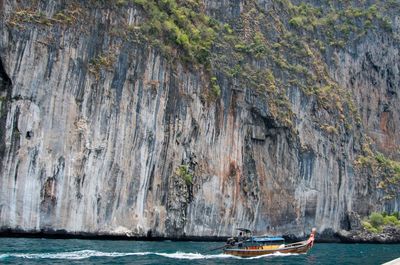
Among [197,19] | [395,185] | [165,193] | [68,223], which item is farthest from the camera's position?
[395,185]

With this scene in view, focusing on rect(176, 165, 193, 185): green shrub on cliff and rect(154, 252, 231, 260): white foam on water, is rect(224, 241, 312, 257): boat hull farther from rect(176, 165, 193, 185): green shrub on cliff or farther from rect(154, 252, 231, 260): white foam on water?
rect(176, 165, 193, 185): green shrub on cliff

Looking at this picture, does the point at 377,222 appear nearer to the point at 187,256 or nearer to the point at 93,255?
the point at 187,256

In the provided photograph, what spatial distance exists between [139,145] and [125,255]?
14.8 meters

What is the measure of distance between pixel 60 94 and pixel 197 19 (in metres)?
18.3

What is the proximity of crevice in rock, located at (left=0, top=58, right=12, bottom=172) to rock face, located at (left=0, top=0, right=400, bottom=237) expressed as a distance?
68mm

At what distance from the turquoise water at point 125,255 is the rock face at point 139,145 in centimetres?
423

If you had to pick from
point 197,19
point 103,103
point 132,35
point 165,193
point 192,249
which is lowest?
point 192,249

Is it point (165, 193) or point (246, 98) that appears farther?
point (246, 98)

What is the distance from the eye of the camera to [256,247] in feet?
128

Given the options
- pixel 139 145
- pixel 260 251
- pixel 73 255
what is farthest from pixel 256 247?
pixel 139 145

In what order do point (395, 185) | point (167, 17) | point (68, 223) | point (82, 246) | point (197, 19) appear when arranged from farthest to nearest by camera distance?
point (395, 185), point (197, 19), point (167, 17), point (68, 223), point (82, 246)

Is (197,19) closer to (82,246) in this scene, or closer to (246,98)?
(246,98)

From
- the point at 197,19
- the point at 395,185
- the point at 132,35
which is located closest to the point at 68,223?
Result: the point at 132,35

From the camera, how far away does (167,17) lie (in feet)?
175
